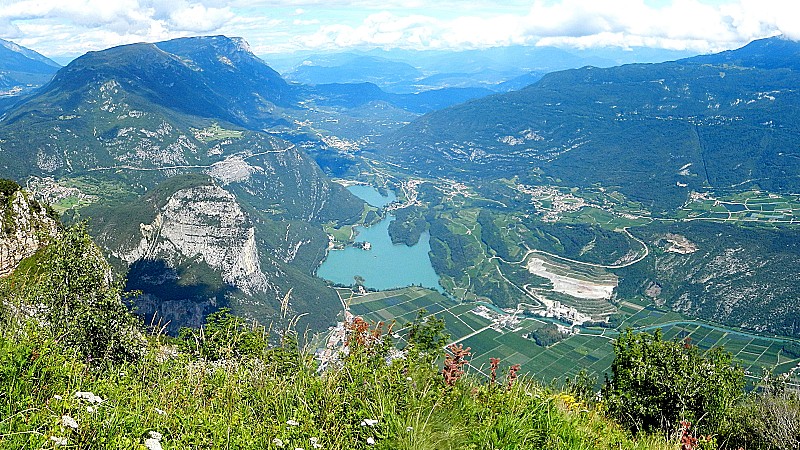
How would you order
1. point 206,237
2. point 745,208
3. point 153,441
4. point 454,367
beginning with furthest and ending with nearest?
point 745,208 → point 206,237 → point 454,367 → point 153,441

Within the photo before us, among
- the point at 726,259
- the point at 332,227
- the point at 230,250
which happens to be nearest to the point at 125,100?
the point at 332,227

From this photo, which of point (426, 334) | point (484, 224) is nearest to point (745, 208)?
point (484, 224)

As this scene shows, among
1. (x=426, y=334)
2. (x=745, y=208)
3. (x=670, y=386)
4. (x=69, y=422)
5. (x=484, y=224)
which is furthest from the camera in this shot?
(x=484, y=224)

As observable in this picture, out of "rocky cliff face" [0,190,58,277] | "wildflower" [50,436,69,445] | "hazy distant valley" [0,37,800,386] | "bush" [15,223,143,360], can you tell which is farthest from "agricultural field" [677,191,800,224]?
"wildflower" [50,436,69,445]

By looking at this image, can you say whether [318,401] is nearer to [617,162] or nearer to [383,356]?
[383,356]

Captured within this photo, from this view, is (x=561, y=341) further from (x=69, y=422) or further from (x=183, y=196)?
(x=69, y=422)

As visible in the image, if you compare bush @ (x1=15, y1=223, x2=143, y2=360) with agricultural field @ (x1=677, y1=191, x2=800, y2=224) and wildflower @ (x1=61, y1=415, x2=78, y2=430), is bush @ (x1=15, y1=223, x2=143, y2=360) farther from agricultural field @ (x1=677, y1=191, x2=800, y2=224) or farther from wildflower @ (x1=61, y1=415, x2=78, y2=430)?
agricultural field @ (x1=677, y1=191, x2=800, y2=224)

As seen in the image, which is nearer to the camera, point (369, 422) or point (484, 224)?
point (369, 422)
